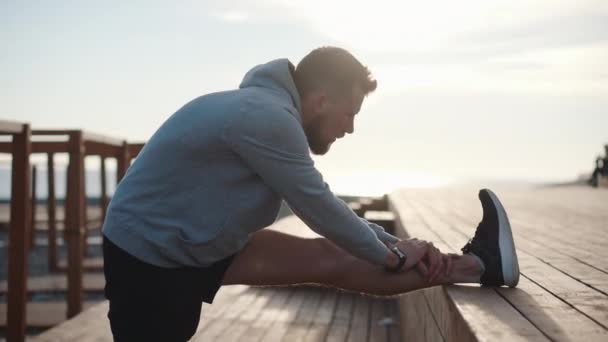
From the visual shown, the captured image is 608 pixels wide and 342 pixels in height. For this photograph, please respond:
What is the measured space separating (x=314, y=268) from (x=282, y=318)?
2.29 m

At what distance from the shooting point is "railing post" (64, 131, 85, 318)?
442 cm

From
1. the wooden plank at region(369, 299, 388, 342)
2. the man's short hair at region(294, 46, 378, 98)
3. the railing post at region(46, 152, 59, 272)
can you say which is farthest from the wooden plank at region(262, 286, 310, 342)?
the railing post at region(46, 152, 59, 272)

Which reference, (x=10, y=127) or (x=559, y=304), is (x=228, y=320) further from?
(x=559, y=304)

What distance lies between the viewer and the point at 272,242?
2.34 meters

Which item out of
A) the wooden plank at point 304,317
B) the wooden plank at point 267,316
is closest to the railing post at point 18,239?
the wooden plank at point 267,316

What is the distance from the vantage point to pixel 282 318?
4.44 metres

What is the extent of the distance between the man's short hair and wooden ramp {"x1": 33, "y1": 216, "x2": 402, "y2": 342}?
1965mm

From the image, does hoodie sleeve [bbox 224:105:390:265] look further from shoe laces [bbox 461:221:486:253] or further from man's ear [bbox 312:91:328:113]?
shoe laces [bbox 461:221:486:253]

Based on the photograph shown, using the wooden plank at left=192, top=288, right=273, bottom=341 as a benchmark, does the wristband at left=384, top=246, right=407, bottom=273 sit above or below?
above

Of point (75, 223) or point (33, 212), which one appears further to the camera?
point (33, 212)

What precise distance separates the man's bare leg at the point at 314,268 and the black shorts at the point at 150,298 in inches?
7.0

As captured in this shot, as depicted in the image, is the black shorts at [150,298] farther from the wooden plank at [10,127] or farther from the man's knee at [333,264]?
the wooden plank at [10,127]

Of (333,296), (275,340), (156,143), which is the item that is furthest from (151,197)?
(333,296)

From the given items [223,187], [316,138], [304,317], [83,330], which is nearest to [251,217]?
[223,187]
